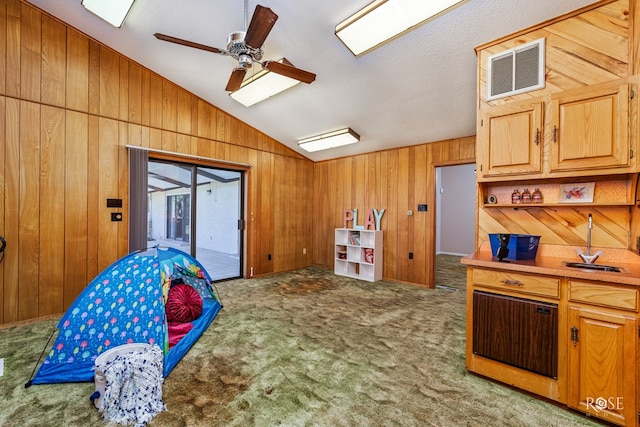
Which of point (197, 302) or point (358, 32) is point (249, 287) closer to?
point (197, 302)

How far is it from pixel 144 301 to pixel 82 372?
1.96ft

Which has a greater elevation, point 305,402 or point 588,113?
point 588,113

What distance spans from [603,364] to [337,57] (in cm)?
331

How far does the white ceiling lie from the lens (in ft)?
7.82

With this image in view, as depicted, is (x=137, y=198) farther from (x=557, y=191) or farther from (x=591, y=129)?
(x=591, y=129)

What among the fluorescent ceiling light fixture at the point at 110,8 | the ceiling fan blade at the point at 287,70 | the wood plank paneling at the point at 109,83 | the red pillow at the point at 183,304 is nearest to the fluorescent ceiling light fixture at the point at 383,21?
the ceiling fan blade at the point at 287,70

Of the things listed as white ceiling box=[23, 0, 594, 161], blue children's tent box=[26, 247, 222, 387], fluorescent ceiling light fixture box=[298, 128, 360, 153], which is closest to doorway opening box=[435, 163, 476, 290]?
fluorescent ceiling light fixture box=[298, 128, 360, 153]

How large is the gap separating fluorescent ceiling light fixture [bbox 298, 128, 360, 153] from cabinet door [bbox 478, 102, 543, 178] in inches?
95.9

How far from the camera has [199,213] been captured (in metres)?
4.52

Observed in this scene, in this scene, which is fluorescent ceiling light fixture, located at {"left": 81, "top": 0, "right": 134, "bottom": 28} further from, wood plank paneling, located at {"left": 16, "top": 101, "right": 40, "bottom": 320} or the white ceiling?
wood plank paneling, located at {"left": 16, "top": 101, "right": 40, "bottom": 320}

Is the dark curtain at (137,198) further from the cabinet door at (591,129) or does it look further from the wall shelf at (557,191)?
the cabinet door at (591,129)

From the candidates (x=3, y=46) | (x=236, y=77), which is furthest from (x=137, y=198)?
(x=236, y=77)

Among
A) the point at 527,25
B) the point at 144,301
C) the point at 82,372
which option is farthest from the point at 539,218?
the point at 82,372

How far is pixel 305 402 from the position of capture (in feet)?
5.83
